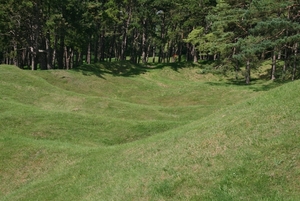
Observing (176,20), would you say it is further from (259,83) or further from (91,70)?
(259,83)

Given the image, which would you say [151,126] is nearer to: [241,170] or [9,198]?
[9,198]

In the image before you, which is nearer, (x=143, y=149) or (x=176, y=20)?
(x=143, y=149)

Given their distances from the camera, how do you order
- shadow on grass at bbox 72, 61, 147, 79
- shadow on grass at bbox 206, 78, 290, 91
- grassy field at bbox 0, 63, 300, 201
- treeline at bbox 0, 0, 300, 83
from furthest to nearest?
shadow on grass at bbox 72, 61, 147, 79, shadow on grass at bbox 206, 78, 290, 91, treeline at bbox 0, 0, 300, 83, grassy field at bbox 0, 63, 300, 201

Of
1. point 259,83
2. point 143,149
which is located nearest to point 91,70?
point 259,83

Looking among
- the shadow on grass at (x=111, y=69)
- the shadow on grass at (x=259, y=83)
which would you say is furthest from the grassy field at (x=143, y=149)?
the shadow on grass at (x=111, y=69)

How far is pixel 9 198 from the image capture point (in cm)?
1577

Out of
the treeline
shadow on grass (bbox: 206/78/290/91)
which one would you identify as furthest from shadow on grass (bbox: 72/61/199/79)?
shadow on grass (bbox: 206/78/290/91)

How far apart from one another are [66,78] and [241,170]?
3417cm

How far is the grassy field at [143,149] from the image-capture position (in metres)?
10.5

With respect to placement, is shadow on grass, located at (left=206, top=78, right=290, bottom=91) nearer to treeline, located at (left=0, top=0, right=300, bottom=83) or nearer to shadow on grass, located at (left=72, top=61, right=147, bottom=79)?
treeline, located at (left=0, top=0, right=300, bottom=83)

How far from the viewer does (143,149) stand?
17.0 meters

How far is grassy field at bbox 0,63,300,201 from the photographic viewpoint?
1054cm

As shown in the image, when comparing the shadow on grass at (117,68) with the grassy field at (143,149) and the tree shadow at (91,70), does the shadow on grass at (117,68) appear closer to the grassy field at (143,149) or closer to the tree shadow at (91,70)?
the tree shadow at (91,70)

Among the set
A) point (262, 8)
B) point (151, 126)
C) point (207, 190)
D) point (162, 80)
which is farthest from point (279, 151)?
point (162, 80)
